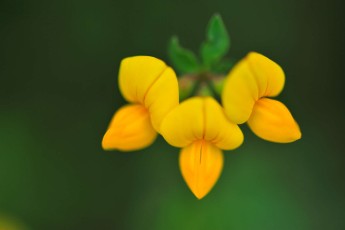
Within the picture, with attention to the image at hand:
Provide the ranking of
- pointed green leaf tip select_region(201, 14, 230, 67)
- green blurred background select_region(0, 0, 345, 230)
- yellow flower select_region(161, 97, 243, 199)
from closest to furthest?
yellow flower select_region(161, 97, 243, 199), pointed green leaf tip select_region(201, 14, 230, 67), green blurred background select_region(0, 0, 345, 230)

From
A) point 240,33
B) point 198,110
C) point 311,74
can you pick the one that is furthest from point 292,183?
point 198,110

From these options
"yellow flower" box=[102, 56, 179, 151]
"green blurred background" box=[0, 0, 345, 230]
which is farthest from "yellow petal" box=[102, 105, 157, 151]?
"green blurred background" box=[0, 0, 345, 230]

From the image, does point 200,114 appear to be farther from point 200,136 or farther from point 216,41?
point 216,41

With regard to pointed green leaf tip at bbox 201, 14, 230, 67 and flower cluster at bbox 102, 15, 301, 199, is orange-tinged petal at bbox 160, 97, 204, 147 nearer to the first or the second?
flower cluster at bbox 102, 15, 301, 199

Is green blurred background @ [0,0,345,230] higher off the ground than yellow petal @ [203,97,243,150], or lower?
lower

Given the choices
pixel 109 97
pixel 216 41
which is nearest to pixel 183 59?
pixel 216 41

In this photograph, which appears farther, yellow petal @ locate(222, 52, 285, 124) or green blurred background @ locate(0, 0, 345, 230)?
green blurred background @ locate(0, 0, 345, 230)

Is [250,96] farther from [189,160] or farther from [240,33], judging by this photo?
[240,33]
